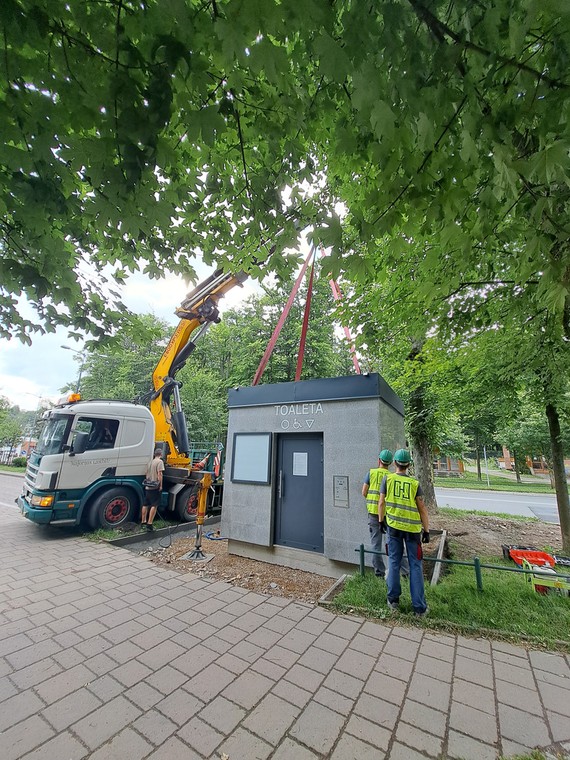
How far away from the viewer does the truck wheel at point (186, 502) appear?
861 centimetres

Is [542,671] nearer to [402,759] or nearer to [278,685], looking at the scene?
Result: [402,759]

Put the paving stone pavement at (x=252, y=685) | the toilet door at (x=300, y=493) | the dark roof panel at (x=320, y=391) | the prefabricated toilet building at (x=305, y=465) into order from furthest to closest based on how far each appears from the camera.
→ the toilet door at (x=300, y=493), the dark roof panel at (x=320, y=391), the prefabricated toilet building at (x=305, y=465), the paving stone pavement at (x=252, y=685)

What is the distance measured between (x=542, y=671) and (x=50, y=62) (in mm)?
5697

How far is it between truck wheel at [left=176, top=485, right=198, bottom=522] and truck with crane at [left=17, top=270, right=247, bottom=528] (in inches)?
1.0

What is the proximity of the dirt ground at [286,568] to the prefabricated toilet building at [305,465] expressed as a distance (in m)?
0.32

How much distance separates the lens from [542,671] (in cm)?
285

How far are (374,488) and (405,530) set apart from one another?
792 millimetres

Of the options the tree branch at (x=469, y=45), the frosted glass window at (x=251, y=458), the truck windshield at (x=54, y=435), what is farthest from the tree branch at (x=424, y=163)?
the truck windshield at (x=54, y=435)

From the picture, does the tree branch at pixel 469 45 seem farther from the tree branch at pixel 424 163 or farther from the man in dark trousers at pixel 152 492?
the man in dark trousers at pixel 152 492

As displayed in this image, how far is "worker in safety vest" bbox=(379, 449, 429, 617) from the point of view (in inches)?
150

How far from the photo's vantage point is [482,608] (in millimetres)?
3828

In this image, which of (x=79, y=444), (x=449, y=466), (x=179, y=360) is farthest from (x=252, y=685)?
(x=449, y=466)

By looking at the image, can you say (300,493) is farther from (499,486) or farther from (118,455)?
(499,486)

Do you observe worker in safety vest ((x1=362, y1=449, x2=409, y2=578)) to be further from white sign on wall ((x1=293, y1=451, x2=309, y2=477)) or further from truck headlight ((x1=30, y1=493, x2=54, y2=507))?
truck headlight ((x1=30, y1=493, x2=54, y2=507))
